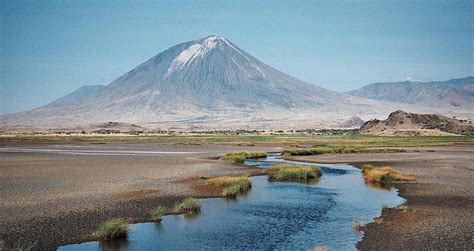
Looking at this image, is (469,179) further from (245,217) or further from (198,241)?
(198,241)

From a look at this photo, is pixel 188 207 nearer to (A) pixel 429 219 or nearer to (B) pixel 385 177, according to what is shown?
(A) pixel 429 219

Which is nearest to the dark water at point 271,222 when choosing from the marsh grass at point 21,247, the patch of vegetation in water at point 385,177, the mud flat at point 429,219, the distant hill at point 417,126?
the mud flat at point 429,219

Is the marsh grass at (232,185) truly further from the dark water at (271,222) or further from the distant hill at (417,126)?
the distant hill at (417,126)

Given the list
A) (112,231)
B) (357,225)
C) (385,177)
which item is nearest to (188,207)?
(112,231)

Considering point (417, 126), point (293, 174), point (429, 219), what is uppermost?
point (417, 126)

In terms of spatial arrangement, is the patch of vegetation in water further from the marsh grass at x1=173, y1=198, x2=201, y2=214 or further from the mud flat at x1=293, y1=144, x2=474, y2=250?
the marsh grass at x1=173, y1=198, x2=201, y2=214

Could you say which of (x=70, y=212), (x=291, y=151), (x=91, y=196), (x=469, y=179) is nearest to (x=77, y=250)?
(x=70, y=212)
